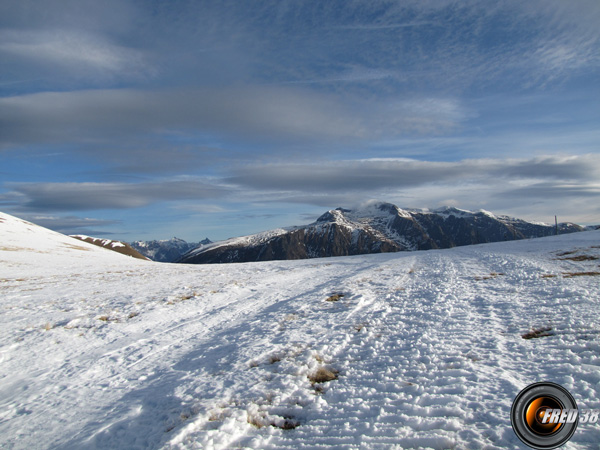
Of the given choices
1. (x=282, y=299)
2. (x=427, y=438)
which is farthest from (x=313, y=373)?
(x=282, y=299)

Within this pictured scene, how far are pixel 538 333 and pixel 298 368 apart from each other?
692cm

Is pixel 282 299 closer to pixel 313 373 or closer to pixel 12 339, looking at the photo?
pixel 313 373

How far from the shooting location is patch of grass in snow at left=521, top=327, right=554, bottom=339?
8578 millimetres

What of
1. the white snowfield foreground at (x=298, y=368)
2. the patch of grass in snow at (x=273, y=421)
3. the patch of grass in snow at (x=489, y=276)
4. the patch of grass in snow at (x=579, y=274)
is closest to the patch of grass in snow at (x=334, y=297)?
the white snowfield foreground at (x=298, y=368)

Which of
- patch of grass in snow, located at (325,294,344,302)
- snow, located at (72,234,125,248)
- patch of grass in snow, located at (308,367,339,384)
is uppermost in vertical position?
snow, located at (72,234,125,248)

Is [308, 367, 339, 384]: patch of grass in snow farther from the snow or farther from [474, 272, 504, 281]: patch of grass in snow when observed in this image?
the snow

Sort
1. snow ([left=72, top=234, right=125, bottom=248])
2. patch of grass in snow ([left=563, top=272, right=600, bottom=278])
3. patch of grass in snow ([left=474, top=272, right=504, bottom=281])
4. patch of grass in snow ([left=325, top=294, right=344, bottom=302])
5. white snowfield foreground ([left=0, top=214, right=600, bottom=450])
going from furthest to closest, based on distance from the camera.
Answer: snow ([left=72, top=234, right=125, bottom=248]) → patch of grass in snow ([left=474, top=272, right=504, bottom=281]) → patch of grass in snow ([left=563, top=272, right=600, bottom=278]) → patch of grass in snow ([left=325, top=294, right=344, bottom=302]) → white snowfield foreground ([left=0, top=214, right=600, bottom=450])

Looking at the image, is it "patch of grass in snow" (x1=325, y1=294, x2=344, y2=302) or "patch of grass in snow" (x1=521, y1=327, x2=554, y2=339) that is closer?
"patch of grass in snow" (x1=521, y1=327, x2=554, y2=339)

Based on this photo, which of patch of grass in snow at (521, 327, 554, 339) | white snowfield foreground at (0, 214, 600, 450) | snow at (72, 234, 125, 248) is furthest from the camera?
snow at (72, 234, 125, 248)

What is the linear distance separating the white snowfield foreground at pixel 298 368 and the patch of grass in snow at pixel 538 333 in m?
0.07

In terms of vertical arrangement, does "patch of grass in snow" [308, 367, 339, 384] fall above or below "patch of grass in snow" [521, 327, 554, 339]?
below

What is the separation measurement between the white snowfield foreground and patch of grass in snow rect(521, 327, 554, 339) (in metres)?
0.07

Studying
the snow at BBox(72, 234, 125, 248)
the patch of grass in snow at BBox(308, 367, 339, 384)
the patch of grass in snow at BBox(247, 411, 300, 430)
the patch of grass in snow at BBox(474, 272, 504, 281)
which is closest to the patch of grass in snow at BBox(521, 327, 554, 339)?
the patch of grass in snow at BBox(308, 367, 339, 384)

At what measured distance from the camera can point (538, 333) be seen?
8.76 m
